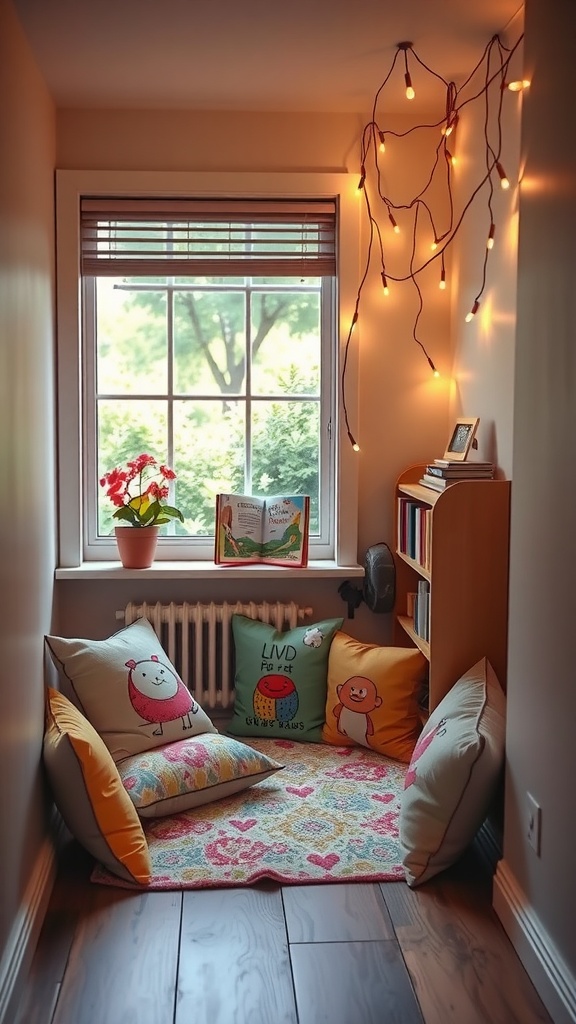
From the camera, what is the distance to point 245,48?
286cm

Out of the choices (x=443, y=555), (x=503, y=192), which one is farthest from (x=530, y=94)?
(x=443, y=555)

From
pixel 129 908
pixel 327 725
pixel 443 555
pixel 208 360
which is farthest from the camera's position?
pixel 208 360

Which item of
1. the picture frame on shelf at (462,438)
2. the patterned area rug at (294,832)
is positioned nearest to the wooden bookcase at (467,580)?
the picture frame on shelf at (462,438)

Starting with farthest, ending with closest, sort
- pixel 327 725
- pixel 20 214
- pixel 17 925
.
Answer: pixel 327 725, pixel 20 214, pixel 17 925

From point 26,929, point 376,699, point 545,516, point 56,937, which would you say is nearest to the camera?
point 545,516

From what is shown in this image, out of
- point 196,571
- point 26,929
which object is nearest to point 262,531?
point 196,571

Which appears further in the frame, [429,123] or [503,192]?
[429,123]

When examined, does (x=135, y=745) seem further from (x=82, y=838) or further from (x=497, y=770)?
(x=497, y=770)

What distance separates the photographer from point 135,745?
9.76 ft

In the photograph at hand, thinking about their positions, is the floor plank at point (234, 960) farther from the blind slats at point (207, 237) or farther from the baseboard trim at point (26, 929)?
the blind slats at point (207, 237)

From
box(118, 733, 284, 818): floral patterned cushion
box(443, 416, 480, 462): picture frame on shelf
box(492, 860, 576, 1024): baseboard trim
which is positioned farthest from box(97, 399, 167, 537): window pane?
box(492, 860, 576, 1024): baseboard trim

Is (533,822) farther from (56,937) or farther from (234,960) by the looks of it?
(56,937)

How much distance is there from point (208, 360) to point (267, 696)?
4.10ft

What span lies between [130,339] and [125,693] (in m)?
1.32
